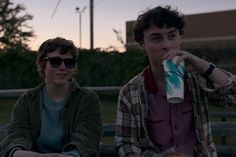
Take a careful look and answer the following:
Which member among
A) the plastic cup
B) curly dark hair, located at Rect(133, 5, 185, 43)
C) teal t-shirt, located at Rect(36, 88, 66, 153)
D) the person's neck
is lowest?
teal t-shirt, located at Rect(36, 88, 66, 153)

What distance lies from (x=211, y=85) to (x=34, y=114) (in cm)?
118

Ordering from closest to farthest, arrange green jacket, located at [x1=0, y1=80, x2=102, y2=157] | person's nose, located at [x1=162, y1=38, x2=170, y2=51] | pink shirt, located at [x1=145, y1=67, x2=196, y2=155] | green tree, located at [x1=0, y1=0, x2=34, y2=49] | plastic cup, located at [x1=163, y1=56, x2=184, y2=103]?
plastic cup, located at [x1=163, y1=56, x2=184, y2=103], person's nose, located at [x1=162, y1=38, x2=170, y2=51], pink shirt, located at [x1=145, y1=67, x2=196, y2=155], green jacket, located at [x1=0, y1=80, x2=102, y2=157], green tree, located at [x1=0, y1=0, x2=34, y2=49]

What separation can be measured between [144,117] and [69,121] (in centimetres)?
62

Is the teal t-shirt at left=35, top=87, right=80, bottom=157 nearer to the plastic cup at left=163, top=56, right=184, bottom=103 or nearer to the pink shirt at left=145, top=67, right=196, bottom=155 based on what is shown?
the pink shirt at left=145, top=67, right=196, bottom=155

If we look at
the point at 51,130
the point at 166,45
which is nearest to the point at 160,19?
the point at 166,45

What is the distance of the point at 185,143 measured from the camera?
311 centimetres

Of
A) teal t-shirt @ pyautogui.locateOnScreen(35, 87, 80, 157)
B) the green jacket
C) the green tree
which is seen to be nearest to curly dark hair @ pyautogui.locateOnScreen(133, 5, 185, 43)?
the green jacket

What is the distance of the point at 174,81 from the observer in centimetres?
269

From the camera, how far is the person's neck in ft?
11.6

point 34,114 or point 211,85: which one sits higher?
point 211,85

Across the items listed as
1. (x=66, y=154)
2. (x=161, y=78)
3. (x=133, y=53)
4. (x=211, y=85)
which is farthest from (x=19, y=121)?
(x=133, y=53)

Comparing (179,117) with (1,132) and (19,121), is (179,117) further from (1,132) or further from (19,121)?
(1,132)

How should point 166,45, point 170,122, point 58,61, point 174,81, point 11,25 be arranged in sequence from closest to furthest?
point 174,81 < point 166,45 < point 170,122 < point 58,61 < point 11,25

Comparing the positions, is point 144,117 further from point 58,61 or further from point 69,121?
point 58,61
